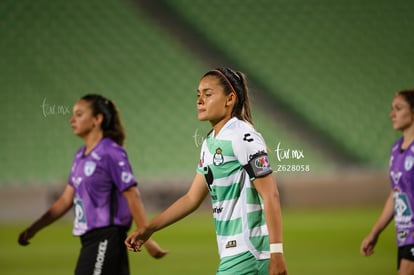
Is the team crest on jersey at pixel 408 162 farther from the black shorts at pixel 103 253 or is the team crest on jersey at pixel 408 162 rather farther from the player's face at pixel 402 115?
the black shorts at pixel 103 253

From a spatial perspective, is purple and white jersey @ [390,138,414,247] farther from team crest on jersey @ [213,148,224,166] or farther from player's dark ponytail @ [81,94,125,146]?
player's dark ponytail @ [81,94,125,146]

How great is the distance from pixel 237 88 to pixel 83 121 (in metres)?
1.62

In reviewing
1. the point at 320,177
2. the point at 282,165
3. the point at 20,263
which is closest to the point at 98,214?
the point at 282,165

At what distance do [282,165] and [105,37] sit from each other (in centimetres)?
1016

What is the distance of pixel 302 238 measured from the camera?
10336mm

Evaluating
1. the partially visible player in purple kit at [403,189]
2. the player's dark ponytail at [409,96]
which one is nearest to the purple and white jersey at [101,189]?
the partially visible player in purple kit at [403,189]

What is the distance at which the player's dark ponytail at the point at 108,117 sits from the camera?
5.15m

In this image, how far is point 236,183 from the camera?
3.60 m

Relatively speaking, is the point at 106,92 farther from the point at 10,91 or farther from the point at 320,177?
the point at 320,177

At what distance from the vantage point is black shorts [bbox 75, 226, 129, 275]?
4.70 meters

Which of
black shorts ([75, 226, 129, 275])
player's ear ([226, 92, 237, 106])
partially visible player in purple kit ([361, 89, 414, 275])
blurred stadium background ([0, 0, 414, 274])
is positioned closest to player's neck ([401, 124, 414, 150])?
partially visible player in purple kit ([361, 89, 414, 275])

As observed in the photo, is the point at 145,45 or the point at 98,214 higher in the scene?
the point at 145,45

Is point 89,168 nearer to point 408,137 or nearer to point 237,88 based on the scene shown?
point 237,88

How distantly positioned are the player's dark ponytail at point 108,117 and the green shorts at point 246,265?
1870mm
